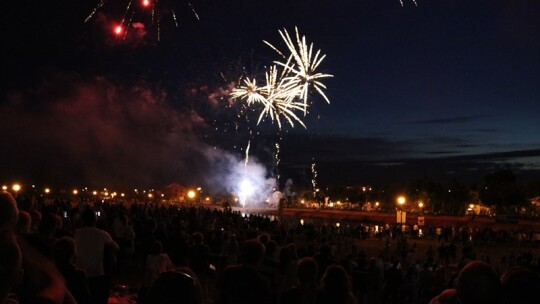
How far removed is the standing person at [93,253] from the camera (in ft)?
20.1

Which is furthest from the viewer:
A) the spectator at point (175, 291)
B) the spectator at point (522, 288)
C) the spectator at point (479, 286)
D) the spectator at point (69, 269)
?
the spectator at point (69, 269)

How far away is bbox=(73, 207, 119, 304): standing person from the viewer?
20.1ft

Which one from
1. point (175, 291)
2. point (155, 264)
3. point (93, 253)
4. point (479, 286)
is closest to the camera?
point (175, 291)

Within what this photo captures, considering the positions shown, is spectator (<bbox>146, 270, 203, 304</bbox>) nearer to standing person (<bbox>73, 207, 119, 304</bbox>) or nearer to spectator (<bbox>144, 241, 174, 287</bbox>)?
standing person (<bbox>73, 207, 119, 304</bbox>)

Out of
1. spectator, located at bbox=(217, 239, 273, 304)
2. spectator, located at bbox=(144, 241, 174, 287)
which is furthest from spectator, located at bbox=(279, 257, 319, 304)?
spectator, located at bbox=(144, 241, 174, 287)

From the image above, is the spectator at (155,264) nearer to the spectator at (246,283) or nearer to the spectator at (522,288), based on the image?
the spectator at (246,283)

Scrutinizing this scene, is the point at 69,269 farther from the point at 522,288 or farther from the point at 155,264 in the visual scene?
the point at 522,288

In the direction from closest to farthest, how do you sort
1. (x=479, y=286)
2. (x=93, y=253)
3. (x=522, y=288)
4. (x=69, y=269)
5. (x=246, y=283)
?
(x=479, y=286), (x=522, y=288), (x=246, y=283), (x=69, y=269), (x=93, y=253)

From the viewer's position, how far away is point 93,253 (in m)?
6.14

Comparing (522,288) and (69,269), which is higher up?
(522,288)

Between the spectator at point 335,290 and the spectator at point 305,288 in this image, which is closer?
the spectator at point 335,290

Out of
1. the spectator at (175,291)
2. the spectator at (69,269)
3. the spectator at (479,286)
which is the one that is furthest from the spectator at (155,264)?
the spectator at (479,286)

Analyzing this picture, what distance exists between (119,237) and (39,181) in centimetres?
10161

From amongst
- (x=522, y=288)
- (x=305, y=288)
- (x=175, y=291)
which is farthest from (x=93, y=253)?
(x=522, y=288)
